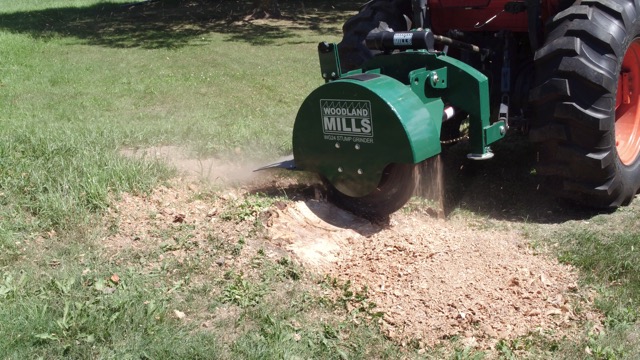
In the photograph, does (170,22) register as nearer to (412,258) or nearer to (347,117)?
(347,117)

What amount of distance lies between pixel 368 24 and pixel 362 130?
1876mm

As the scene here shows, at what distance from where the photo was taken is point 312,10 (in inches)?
744

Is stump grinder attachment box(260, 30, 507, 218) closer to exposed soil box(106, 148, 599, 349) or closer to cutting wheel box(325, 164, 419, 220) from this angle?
cutting wheel box(325, 164, 419, 220)

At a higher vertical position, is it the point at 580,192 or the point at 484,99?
the point at 484,99

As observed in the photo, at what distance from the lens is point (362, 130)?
15.7 feet

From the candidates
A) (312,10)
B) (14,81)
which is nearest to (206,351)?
(14,81)

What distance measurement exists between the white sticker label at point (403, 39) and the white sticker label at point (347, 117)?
72cm

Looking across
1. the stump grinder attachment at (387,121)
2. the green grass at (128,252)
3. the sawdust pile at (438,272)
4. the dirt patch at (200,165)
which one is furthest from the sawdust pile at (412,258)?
the dirt patch at (200,165)

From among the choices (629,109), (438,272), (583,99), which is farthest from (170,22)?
(438,272)

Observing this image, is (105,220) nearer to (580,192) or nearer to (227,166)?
(227,166)

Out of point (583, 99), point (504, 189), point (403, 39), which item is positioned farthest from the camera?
point (504, 189)

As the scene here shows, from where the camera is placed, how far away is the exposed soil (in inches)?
157

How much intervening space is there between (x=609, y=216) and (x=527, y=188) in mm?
819

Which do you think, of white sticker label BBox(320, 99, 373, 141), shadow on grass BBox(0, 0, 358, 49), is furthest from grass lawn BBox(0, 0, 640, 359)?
shadow on grass BBox(0, 0, 358, 49)
